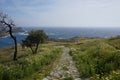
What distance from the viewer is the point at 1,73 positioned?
48.2 feet

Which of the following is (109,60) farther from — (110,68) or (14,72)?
(14,72)

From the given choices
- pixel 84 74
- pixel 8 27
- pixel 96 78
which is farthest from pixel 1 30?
pixel 96 78

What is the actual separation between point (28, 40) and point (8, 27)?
12.6 metres

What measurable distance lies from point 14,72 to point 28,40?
29.6 meters

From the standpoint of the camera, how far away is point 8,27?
31953 mm

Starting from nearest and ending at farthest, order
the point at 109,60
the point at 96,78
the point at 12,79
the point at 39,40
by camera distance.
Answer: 1. the point at 96,78
2. the point at 12,79
3. the point at 109,60
4. the point at 39,40

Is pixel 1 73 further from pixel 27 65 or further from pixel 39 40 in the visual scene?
pixel 39 40

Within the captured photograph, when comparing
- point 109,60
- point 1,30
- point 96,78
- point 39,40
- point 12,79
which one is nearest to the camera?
point 96,78

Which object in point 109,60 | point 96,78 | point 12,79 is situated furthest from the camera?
point 109,60

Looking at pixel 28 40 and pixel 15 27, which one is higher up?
pixel 15 27

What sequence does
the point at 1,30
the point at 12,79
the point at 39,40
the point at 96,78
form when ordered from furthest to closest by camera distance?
the point at 39,40 < the point at 1,30 < the point at 12,79 < the point at 96,78

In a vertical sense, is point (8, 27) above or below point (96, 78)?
above

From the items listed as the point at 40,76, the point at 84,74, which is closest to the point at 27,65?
the point at 40,76

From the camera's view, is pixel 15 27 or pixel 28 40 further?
pixel 28 40
